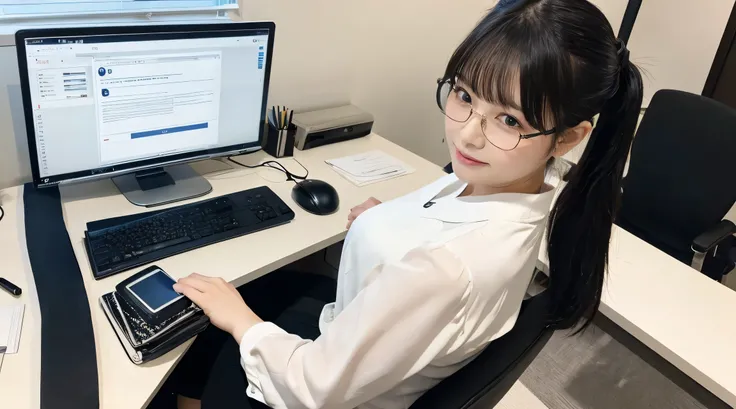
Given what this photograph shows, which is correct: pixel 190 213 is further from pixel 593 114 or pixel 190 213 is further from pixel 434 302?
pixel 593 114

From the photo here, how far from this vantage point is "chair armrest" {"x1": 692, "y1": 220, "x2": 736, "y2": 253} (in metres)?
1.79

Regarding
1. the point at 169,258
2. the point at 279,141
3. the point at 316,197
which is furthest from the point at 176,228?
the point at 279,141

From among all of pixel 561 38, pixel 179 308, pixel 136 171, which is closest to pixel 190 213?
pixel 136 171

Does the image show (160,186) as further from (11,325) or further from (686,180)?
(686,180)

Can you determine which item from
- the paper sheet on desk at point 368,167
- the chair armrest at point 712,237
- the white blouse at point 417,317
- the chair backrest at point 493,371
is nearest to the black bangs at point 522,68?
the white blouse at point 417,317

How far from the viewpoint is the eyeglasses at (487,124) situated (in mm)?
760

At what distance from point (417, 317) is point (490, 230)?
0.59 feet

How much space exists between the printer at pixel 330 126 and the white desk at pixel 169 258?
3 centimetres

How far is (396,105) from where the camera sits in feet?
6.94

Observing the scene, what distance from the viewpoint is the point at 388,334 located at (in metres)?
0.72

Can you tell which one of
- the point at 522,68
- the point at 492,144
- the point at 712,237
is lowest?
the point at 712,237

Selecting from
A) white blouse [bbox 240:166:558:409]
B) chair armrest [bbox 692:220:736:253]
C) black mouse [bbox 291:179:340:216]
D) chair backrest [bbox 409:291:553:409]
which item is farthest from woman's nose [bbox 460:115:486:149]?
chair armrest [bbox 692:220:736:253]

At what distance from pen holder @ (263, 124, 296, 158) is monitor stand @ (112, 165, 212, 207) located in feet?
0.83

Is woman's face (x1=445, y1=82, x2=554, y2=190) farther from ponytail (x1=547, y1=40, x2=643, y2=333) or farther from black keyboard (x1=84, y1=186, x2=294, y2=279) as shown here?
black keyboard (x1=84, y1=186, x2=294, y2=279)
